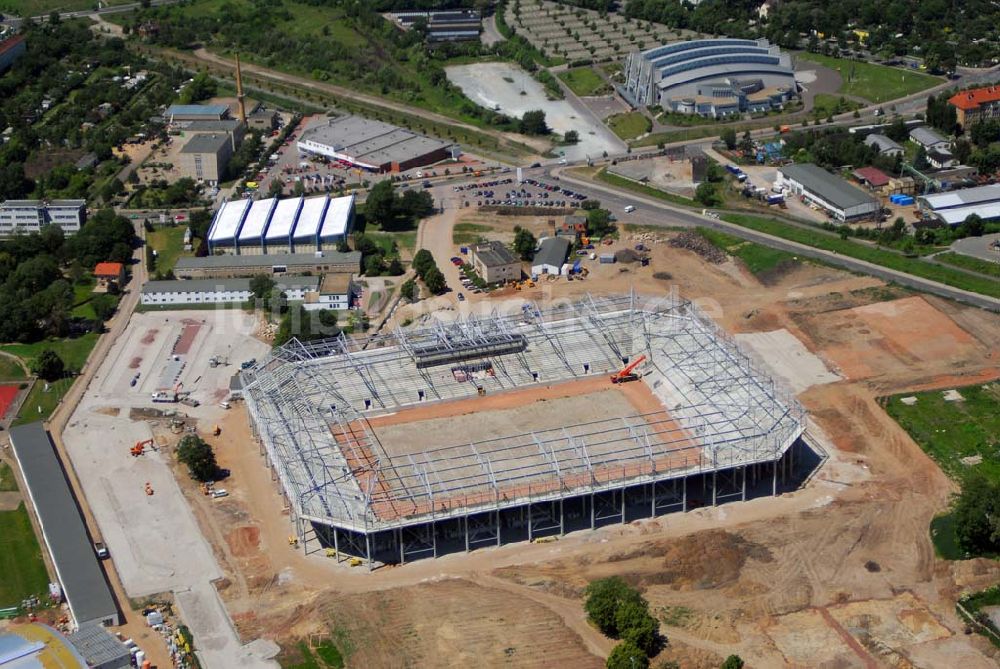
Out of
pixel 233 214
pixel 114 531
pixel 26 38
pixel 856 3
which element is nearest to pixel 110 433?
pixel 114 531

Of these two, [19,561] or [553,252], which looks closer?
[19,561]

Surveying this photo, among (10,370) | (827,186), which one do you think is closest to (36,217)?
(10,370)

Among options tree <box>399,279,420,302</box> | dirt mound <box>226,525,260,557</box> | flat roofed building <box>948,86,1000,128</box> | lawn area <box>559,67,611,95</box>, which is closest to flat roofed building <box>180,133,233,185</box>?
tree <box>399,279,420,302</box>

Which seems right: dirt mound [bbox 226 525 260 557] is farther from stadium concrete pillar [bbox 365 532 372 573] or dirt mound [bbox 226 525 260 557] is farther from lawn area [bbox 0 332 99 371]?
lawn area [bbox 0 332 99 371]

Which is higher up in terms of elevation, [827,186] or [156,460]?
[827,186]

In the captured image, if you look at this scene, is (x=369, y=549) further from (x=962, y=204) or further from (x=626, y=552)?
(x=962, y=204)

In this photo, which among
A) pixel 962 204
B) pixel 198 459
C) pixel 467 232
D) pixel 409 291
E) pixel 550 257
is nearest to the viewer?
pixel 198 459
